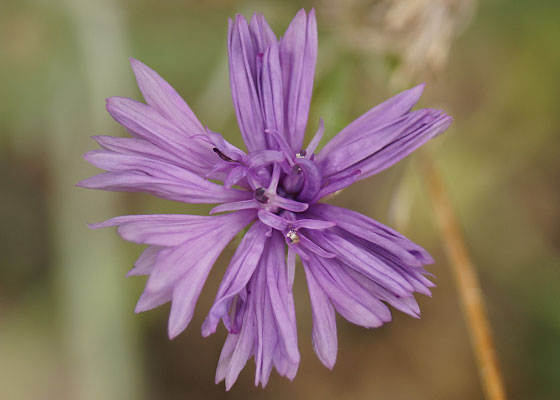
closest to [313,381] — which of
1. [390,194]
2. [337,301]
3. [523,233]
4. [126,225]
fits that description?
[390,194]

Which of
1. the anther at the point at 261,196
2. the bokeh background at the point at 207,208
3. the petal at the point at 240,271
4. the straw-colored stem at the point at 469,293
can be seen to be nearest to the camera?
the petal at the point at 240,271

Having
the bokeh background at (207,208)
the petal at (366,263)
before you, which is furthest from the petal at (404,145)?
the bokeh background at (207,208)

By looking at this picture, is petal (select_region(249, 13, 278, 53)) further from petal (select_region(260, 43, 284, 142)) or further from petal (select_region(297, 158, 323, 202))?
petal (select_region(297, 158, 323, 202))

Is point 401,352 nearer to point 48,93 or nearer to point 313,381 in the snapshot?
point 313,381

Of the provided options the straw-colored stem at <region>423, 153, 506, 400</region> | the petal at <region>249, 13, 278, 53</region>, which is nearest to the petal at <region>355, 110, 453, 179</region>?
the petal at <region>249, 13, 278, 53</region>

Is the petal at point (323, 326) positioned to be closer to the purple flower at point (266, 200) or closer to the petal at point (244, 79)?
the purple flower at point (266, 200)

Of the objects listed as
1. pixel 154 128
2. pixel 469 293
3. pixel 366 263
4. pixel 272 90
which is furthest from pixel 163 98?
pixel 469 293
